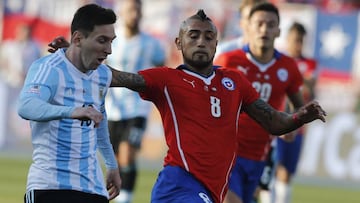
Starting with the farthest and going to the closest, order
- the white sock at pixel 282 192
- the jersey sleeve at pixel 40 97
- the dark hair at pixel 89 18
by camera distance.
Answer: the white sock at pixel 282 192 → the dark hair at pixel 89 18 → the jersey sleeve at pixel 40 97

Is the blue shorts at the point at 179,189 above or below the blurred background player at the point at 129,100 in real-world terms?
Result: below

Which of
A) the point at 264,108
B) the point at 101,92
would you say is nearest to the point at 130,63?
the point at 264,108

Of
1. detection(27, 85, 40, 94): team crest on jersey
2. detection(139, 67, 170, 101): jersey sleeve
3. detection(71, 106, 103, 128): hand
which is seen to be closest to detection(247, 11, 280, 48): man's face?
detection(139, 67, 170, 101): jersey sleeve

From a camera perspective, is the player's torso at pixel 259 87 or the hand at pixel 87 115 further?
the player's torso at pixel 259 87

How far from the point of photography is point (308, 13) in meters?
24.1

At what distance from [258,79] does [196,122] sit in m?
2.52

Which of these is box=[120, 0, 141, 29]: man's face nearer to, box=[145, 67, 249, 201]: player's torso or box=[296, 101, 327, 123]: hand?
box=[145, 67, 249, 201]: player's torso

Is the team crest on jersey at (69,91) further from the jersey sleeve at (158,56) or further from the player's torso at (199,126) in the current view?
the jersey sleeve at (158,56)

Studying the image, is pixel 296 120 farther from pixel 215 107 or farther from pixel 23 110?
pixel 23 110

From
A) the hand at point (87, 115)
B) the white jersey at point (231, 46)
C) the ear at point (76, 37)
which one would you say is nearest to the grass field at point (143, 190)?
the white jersey at point (231, 46)

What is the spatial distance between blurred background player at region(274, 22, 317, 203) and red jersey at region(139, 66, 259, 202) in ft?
19.5

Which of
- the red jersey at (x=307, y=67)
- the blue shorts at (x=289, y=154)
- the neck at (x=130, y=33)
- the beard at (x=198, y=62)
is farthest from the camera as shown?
the red jersey at (x=307, y=67)

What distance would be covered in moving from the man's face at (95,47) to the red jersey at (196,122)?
90 centimetres

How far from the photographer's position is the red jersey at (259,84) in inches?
396
